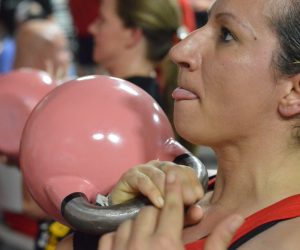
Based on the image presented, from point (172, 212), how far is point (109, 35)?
1421mm

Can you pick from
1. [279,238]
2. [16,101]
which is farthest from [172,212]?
[16,101]

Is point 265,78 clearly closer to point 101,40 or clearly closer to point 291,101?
point 291,101

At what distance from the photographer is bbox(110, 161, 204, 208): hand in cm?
96

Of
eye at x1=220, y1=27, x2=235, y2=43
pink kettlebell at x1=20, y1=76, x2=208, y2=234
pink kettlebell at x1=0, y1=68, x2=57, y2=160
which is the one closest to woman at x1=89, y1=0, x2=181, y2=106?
pink kettlebell at x1=0, y1=68, x2=57, y2=160

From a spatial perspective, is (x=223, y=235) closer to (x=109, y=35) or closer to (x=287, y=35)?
(x=287, y=35)

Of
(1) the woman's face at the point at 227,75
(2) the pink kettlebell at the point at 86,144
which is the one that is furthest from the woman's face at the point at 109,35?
(1) the woman's face at the point at 227,75

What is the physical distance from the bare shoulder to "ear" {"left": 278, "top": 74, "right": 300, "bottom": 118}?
0.16 metres

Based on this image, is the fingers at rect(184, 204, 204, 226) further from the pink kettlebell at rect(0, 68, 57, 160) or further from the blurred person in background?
the blurred person in background

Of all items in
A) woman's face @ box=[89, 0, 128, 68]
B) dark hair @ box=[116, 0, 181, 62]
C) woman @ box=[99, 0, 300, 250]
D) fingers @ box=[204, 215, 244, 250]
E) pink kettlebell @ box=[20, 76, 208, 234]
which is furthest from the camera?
woman's face @ box=[89, 0, 128, 68]

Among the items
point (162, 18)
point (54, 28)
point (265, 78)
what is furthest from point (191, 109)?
point (54, 28)

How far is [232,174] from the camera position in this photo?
43.2 inches

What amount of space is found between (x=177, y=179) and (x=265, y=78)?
0.19m

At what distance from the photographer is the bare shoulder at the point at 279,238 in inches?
35.9

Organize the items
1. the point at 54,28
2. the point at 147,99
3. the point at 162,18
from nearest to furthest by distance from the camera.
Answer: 1. the point at 147,99
2. the point at 162,18
3. the point at 54,28
